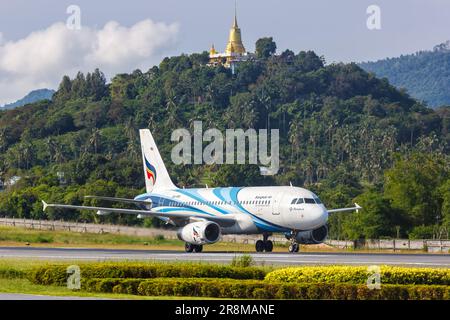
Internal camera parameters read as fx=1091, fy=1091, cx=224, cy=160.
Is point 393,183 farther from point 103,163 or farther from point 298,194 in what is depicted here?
point 103,163

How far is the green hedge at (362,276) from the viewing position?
122 feet

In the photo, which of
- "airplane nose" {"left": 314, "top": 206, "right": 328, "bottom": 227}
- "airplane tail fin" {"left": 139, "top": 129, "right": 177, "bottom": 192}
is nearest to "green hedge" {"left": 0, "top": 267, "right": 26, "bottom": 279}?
"airplane nose" {"left": 314, "top": 206, "right": 328, "bottom": 227}

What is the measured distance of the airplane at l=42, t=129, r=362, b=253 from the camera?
6694 centimetres

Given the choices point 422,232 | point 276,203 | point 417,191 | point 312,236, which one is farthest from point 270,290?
point 417,191

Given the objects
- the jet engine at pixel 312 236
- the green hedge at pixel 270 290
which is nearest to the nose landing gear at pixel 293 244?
the jet engine at pixel 312 236

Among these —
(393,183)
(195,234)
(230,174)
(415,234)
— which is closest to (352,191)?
(230,174)

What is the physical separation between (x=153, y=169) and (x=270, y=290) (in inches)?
1819

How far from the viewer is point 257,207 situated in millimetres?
69125

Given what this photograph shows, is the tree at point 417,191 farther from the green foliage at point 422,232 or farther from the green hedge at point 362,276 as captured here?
the green hedge at point 362,276

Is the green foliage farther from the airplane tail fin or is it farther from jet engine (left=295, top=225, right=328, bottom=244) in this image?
jet engine (left=295, top=225, right=328, bottom=244)

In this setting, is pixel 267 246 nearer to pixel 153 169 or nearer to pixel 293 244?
pixel 293 244
